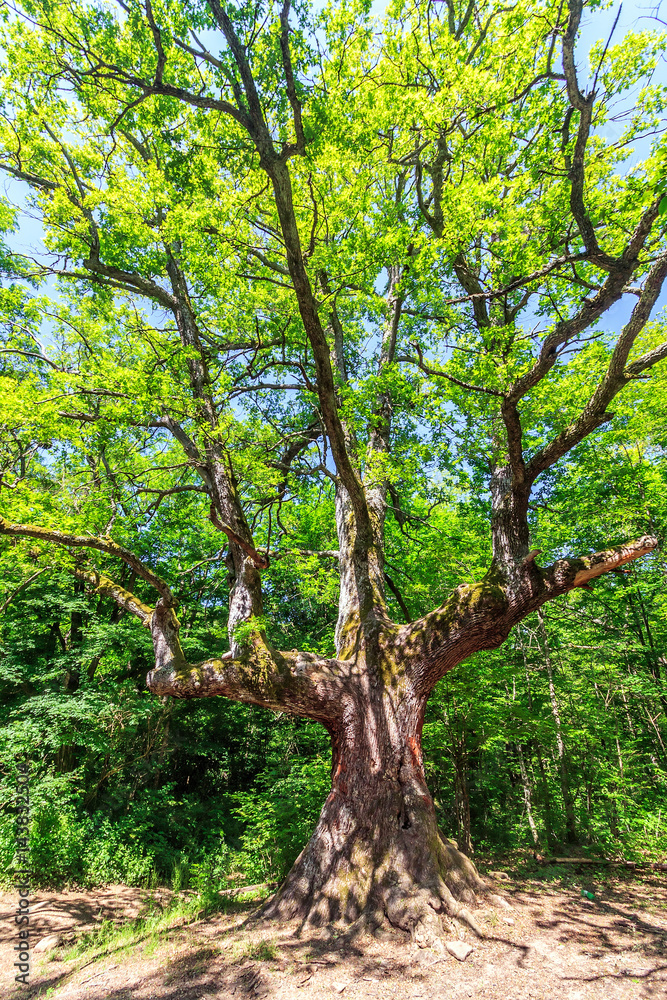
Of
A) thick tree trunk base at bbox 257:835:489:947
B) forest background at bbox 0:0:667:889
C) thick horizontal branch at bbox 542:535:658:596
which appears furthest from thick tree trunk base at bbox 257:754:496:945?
thick horizontal branch at bbox 542:535:658:596

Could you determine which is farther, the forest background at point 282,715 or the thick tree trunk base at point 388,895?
the forest background at point 282,715

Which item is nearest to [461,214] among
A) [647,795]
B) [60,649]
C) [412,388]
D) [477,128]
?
[477,128]

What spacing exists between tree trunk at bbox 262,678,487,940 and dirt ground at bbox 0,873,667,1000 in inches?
9.2

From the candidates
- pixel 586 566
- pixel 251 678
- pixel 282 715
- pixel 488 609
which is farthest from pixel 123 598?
pixel 282 715

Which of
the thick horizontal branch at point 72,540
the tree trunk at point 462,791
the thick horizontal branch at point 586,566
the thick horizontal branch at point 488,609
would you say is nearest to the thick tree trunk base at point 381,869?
the thick horizontal branch at point 488,609

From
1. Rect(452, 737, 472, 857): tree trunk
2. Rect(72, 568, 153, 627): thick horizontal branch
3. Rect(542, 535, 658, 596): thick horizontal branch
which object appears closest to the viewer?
Rect(542, 535, 658, 596): thick horizontal branch

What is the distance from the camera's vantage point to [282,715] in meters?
9.49

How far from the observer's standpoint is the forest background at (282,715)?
23.9ft

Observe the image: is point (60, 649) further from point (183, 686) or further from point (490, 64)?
point (490, 64)

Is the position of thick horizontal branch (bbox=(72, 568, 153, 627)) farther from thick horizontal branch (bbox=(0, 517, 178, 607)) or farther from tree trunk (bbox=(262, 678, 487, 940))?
tree trunk (bbox=(262, 678, 487, 940))

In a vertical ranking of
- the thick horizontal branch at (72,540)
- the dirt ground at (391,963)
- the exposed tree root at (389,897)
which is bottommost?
the dirt ground at (391,963)

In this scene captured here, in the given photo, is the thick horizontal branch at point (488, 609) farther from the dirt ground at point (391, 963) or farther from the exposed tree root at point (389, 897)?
the dirt ground at point (391, 963)

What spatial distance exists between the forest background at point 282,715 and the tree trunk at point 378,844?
1.88 metres

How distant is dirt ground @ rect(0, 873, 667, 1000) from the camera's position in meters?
3.08
